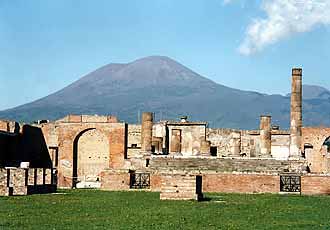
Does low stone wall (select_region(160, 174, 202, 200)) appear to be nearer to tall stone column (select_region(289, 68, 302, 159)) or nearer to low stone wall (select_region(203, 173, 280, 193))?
low stone wall (select_region(203, 173, 280, 193))

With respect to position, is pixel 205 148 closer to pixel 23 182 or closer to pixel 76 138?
pixel 76 138

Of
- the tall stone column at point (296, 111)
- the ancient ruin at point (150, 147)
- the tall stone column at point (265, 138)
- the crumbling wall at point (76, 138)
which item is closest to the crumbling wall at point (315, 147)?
the ancient ruin at point (150, 147)

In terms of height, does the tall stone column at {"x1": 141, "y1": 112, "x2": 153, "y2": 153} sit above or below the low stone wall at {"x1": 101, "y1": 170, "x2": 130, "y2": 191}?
above

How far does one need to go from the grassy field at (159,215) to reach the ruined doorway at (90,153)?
928 inches

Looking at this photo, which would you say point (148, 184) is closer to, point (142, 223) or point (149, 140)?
point (149, 140)

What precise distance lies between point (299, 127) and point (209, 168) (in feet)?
21.3

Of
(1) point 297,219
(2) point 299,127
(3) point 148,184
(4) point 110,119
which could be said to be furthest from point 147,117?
(1) point 297,219

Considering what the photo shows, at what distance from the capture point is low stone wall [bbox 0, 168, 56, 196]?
833 inches

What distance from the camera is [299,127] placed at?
34.3 metres

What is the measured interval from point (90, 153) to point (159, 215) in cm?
2874

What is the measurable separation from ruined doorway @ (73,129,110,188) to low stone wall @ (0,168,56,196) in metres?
16.8

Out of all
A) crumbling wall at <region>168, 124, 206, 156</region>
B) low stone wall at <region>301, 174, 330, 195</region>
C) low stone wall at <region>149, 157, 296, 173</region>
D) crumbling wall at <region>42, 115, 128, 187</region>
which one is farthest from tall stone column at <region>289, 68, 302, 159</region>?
crumbling wall at <region>42, 115, 128, 187</region>

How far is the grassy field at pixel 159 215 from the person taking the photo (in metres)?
11.9

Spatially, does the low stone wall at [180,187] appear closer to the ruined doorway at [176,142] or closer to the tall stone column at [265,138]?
the tall stone column at [265,138]
